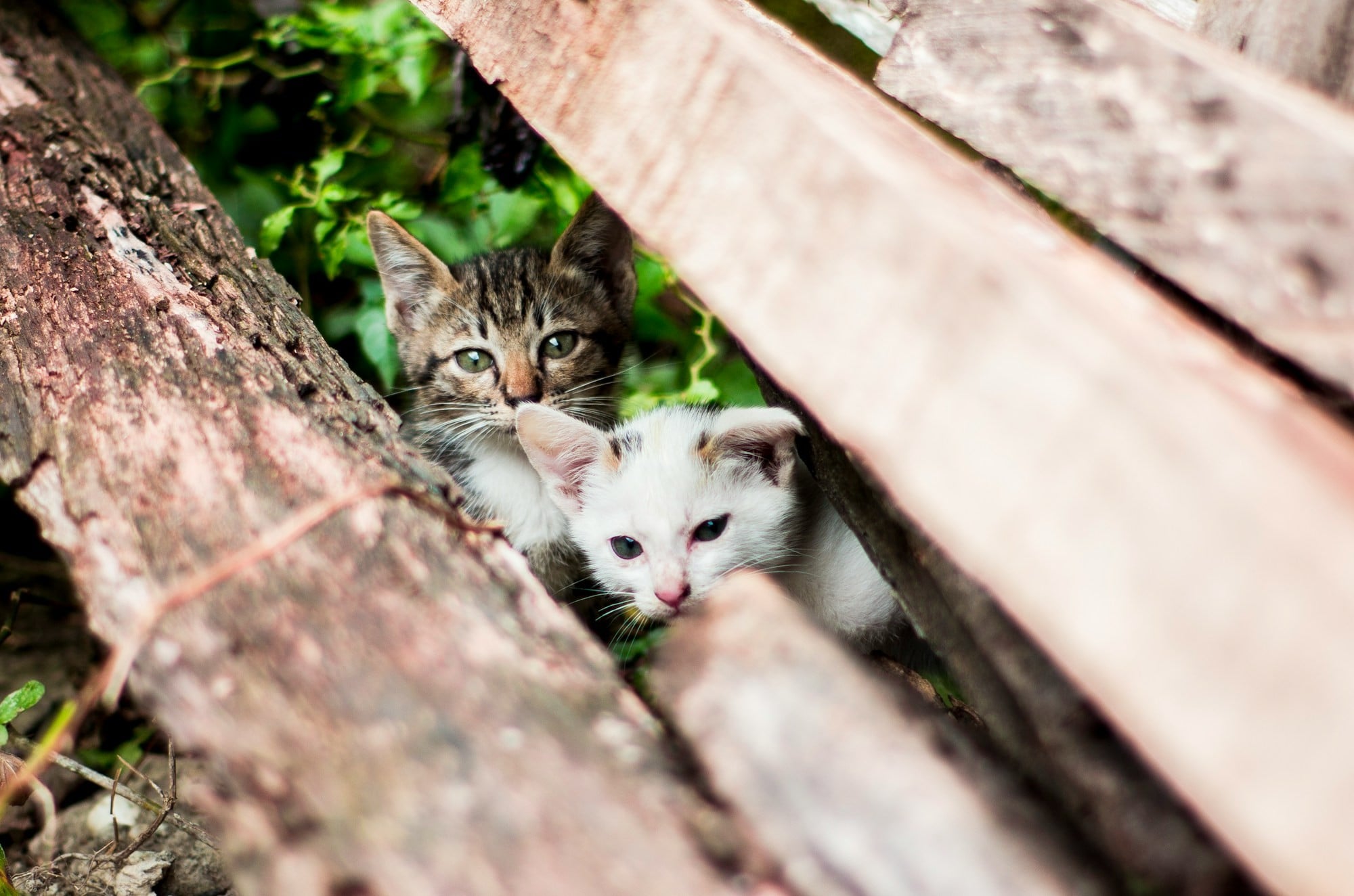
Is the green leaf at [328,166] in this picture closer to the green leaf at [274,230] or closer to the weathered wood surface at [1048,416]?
the green leaf at [274,230]

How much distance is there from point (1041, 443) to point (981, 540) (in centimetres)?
9

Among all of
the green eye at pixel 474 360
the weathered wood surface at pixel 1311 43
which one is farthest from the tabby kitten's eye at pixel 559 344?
the weathered wood surface at pixel 1311 43

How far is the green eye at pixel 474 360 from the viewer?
7.37 ft

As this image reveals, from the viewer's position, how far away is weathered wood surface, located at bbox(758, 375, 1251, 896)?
79 cm

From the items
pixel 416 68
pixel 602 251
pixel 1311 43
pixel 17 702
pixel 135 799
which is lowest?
pixel 135 799

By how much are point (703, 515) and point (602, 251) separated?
2.65 ft

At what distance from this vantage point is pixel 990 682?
1074 millimetres

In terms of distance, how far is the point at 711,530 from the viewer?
1.86 meters

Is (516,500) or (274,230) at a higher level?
(274,230)

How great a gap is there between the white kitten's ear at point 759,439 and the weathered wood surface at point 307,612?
0.64 m

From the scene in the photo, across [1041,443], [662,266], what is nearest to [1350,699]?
[1041,443]

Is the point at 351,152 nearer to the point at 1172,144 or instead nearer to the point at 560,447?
the point at 560,447

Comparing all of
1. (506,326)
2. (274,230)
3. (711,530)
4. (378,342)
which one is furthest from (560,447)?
(274,230)

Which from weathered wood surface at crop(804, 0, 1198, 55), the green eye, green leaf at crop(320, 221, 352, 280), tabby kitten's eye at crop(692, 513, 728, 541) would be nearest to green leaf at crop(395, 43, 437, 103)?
green leaf at crop(320, 221, 352, 280)
